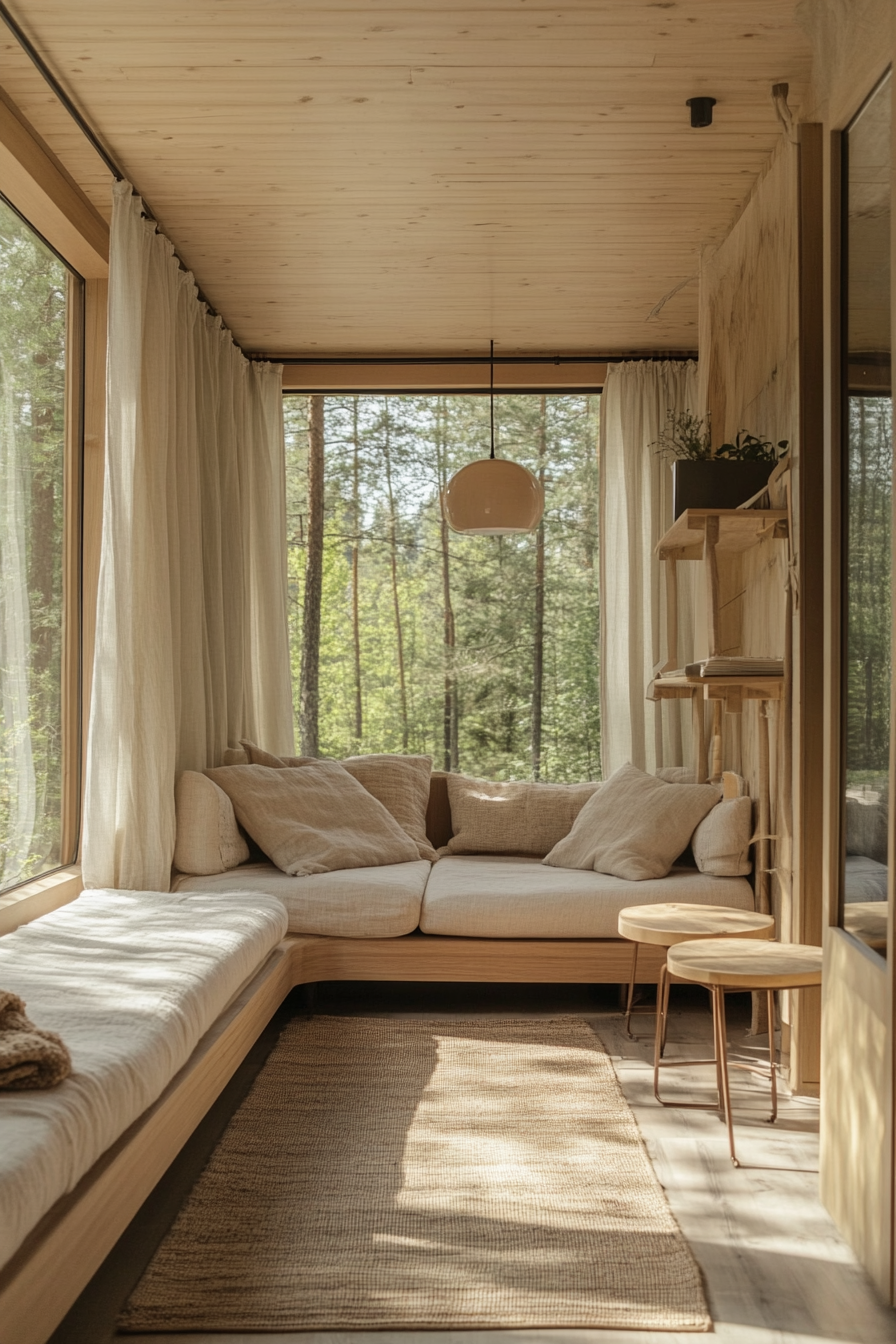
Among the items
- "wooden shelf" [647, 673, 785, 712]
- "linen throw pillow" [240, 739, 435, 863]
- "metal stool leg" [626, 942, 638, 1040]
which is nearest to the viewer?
"wooden shelf" [647, 673, 785, 712]

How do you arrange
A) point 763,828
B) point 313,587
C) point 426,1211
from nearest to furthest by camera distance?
point 426,1211
point 763,828
point 313,587

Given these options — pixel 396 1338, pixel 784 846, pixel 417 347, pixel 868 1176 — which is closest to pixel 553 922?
pixel 784 846

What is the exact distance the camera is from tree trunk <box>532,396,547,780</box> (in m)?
10.2

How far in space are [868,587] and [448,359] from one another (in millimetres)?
3437

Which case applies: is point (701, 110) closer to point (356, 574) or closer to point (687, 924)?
point (687, 924)

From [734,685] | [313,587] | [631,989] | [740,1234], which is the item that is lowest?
[740,1234]

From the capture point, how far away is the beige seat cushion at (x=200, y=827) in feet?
12.7

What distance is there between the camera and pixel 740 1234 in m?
2.09

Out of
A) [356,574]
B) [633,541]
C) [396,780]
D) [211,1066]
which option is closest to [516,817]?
[396,780]

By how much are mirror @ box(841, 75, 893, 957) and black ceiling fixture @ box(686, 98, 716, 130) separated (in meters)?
0.92

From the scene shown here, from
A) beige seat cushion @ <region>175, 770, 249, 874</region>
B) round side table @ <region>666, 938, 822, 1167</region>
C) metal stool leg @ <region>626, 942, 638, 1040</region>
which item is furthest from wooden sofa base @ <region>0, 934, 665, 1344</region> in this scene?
round side table @ <region>666, 938, 822, 1167</region>

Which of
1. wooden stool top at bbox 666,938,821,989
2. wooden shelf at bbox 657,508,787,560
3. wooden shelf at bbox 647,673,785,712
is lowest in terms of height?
wooden stool top at bbox 666,938,821,989

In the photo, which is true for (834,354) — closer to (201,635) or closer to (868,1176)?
(868,1176)

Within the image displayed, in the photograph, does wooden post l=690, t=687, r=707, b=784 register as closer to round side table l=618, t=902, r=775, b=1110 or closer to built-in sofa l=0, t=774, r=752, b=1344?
built-in sofa l=0, t=774, r=752, b=1344
